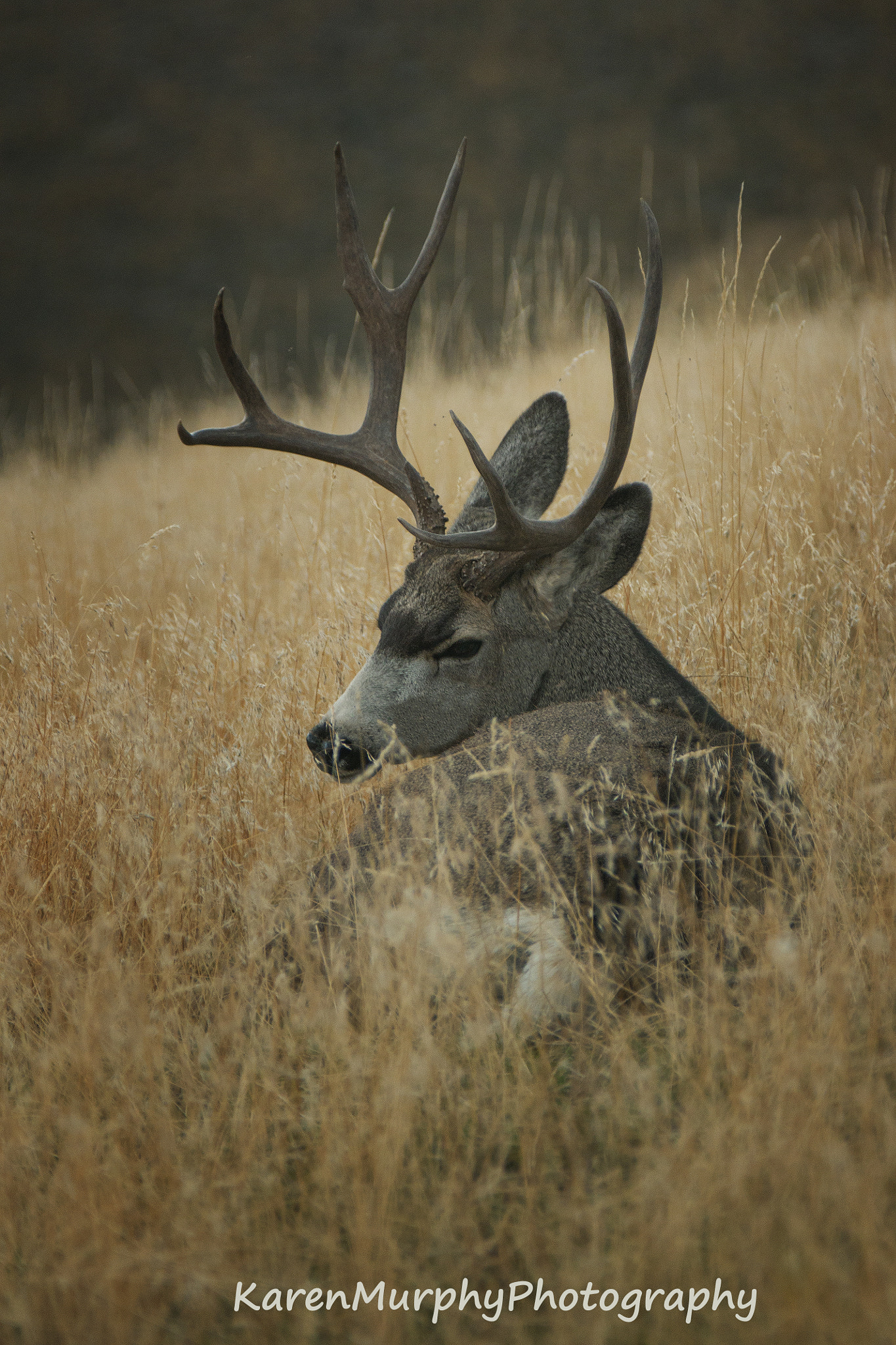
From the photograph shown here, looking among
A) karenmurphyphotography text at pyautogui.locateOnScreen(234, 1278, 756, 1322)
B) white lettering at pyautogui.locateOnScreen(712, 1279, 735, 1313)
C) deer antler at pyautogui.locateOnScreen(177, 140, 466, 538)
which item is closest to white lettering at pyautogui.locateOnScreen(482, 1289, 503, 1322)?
karenmurphyphotography text at pyautogui.locateOnScreen(234, 1278, 756, 1322)

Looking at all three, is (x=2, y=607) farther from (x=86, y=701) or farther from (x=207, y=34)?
(x=207, y=34)

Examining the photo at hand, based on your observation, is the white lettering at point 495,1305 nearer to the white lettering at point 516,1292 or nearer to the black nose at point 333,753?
the white lettering at point 516,1292

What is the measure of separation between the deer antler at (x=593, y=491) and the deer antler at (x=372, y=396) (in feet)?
1.40

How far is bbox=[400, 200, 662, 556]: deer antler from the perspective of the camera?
2.78 metres

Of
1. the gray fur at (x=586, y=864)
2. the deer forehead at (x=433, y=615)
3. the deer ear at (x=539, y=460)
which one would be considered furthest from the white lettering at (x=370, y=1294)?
the deer ear at (x=539, y=460)

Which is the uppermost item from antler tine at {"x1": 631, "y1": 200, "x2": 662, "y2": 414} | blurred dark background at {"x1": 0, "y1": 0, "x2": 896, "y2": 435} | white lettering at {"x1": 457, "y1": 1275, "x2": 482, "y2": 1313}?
blurred dark background at {"x1": 0, "y1": 0, "x2": 896, "y2": 435}

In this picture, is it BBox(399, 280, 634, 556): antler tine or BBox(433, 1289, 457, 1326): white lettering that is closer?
BBox(433, 1289, 457, 1326): white lettering

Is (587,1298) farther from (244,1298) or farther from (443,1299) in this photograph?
(244,1298)

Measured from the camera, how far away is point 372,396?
365 centimetres

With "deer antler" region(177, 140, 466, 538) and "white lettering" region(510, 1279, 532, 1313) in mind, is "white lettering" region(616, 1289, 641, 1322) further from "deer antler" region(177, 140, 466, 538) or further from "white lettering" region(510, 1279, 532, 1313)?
"deer antler" region(177, 140, 466, 538)

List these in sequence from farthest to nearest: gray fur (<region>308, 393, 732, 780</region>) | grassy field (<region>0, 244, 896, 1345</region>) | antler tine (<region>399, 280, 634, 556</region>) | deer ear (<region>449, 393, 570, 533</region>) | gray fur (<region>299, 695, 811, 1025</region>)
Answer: deer ear (<region>449, 393, 570, 533</region>)
gray fur (<region>308, 393, 732, 780</region>)
antler tine (<region>399, 280, 634, 556</region>)
gray fur (<region>299, 695, 811, 1025</region>)
grassy field (<region>0, 244, 896, 1345</region>)

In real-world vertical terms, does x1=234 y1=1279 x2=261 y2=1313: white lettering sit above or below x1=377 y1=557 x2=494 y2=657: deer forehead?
below

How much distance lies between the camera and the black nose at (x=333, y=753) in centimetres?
296

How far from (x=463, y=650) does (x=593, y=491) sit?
2.05 feet
